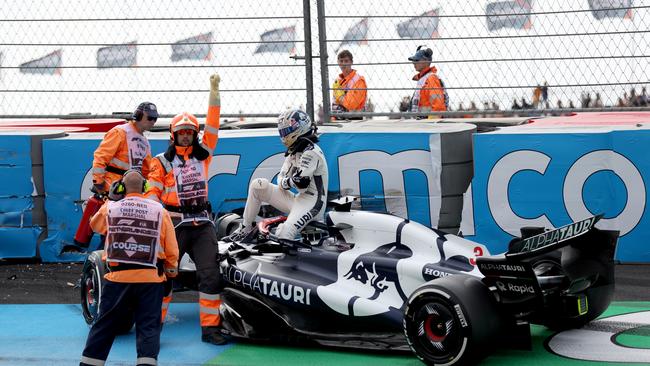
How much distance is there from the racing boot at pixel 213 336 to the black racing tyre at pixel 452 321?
1.75m

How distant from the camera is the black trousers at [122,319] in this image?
7.16 m

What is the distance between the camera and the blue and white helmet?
A: 30.8ft

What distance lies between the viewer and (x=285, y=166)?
9.62 m

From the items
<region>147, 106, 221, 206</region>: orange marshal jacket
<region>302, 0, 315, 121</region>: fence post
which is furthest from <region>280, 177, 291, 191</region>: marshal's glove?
<region>302, 0, 315, 121</region>: fence post

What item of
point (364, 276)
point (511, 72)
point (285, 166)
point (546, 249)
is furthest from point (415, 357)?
point (511, 72)

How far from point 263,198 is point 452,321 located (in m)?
2.89

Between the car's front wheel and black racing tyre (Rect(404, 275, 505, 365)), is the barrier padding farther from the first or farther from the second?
black racing tyre (Rect(404, 275, 505, 365))

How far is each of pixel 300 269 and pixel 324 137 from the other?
10.4 feet

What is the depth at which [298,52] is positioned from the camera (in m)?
11.9

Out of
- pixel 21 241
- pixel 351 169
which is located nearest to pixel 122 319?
pixel 351 169

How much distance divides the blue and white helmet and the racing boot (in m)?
1.86

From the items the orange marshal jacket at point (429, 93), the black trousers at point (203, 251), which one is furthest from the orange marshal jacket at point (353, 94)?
the black trousers at point (203, 251)

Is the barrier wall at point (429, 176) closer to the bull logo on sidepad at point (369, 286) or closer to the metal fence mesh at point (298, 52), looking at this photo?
the metal fence mesh at point (298, 52)

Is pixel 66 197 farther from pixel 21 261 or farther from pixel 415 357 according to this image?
pixel 415 357
